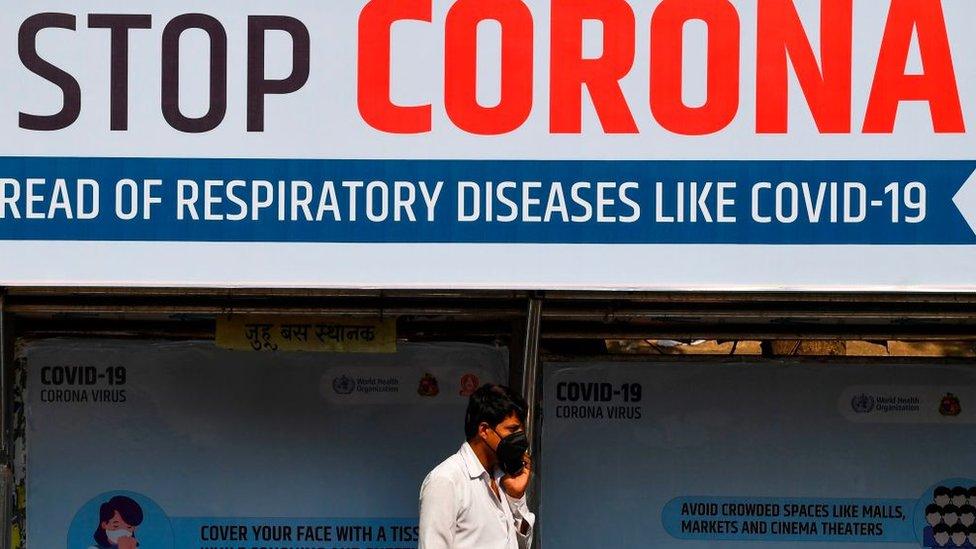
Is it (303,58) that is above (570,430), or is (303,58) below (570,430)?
above

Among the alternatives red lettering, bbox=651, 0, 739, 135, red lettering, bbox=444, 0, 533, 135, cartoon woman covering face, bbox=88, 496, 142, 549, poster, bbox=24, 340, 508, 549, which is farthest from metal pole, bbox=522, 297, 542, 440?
cartoon woman covering face, bbox=88, 496, 142, 549

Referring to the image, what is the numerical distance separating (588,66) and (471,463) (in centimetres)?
133

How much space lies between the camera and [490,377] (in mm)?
5273

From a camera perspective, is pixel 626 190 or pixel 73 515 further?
pixel 73 515

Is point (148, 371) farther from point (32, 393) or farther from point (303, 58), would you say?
point (303, 58)

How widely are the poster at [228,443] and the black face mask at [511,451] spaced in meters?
0.98

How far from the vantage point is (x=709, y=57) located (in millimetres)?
4285

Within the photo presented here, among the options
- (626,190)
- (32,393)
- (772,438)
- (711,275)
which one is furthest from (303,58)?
(772,438)

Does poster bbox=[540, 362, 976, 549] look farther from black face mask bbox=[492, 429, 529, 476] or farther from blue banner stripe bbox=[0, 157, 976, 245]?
blue banner stripe bbox=[0, 157, 976, 245]

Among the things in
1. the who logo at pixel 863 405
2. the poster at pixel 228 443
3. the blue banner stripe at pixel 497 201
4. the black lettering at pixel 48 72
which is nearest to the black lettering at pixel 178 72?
the blue banner stripe at pixel 497 201

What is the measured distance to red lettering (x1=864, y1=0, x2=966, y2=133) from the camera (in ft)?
14.0

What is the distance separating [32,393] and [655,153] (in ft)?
8.77

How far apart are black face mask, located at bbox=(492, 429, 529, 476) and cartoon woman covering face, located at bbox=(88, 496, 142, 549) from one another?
5.77 ft

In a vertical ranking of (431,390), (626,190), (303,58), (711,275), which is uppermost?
(303,58)
